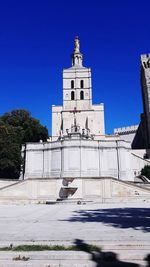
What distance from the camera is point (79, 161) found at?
3719cm

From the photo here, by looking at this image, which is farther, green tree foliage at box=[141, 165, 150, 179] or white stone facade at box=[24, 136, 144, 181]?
green tree foliage at box=[141, 165, 150, 179]

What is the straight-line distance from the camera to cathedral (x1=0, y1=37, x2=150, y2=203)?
27422mm

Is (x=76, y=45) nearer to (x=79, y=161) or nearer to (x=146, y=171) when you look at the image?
(x=146, y=171)

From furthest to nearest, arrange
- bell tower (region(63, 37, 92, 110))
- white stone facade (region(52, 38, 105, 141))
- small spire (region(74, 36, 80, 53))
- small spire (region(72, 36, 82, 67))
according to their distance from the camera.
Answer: small spire (region(74, 36, 80, 53)) < small spire (region(72, 36, 82, 67)) < bell tower (region(63, 37, 92, 110)) < white stone facade (region(52, 38, 105, 141))

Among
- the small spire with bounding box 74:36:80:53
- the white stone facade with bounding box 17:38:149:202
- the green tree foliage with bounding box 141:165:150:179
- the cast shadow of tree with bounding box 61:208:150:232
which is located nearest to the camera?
the cast shadow of tree with bounding box 61:208:150:232

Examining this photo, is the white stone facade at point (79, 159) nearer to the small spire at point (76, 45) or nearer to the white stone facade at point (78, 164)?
the white stone facade at point (78, 164)

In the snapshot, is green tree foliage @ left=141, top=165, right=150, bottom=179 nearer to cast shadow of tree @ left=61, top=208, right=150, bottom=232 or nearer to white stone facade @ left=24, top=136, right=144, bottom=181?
white stone facade @ left=24, top=136, right=144, bottom=181

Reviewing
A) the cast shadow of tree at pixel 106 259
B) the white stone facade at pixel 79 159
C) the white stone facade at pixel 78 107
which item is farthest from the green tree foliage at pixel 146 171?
the cast shadow of tree at pixel 106 259

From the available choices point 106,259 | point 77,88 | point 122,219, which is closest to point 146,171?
point 122,219

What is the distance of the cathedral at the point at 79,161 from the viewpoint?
2742 cm

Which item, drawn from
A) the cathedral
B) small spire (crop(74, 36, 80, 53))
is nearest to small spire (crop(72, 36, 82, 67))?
small spire (crop(74, 36, 80, 53))

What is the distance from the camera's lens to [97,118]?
216 feet

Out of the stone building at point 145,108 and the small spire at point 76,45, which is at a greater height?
the small spire at point 76,45

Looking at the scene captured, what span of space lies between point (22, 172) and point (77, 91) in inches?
1345
